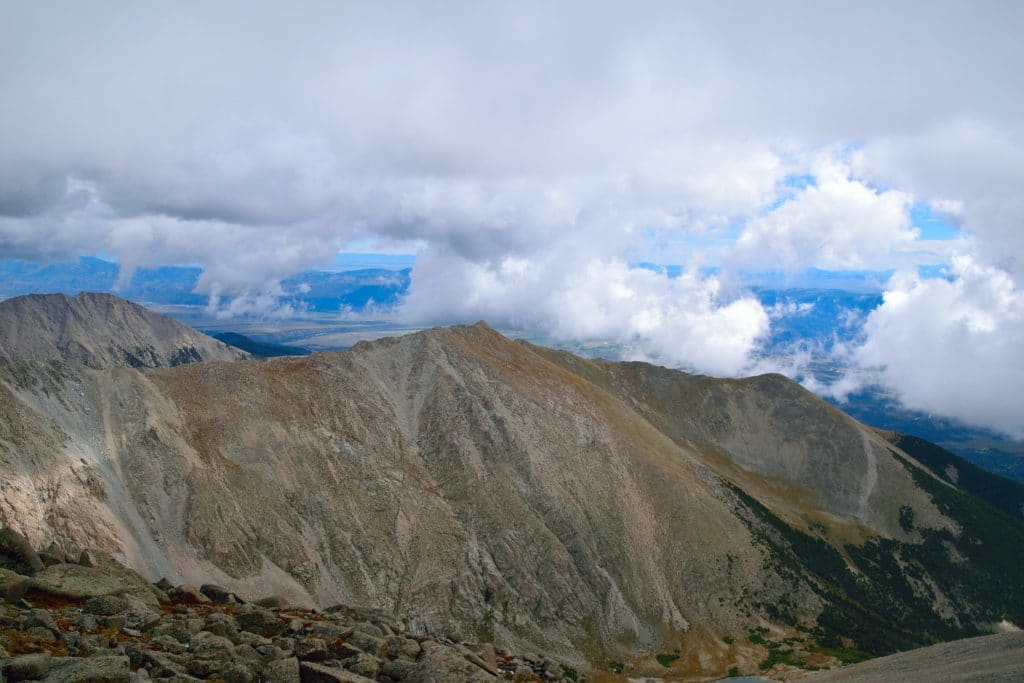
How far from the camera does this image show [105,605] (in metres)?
41.7

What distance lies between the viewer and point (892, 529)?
18088cm

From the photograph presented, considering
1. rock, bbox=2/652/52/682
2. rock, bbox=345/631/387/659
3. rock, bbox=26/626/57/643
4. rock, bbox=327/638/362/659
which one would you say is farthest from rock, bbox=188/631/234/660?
rock, bbox=2/652/52/682

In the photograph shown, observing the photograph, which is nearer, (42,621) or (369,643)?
(42,621)

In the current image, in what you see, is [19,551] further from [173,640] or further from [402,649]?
[402,649]

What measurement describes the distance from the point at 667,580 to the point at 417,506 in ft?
167

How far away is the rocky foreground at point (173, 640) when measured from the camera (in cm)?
3133

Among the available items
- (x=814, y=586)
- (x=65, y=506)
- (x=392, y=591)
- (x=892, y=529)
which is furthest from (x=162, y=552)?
(x=892, y=529)

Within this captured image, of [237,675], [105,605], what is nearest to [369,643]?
[237,675]

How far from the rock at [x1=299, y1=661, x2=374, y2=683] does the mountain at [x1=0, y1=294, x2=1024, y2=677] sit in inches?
2404

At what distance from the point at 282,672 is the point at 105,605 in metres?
15.2

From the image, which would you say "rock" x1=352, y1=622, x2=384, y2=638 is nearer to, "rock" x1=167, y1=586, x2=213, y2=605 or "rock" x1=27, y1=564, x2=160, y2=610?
"rock" x1=167, y1=586, x2=213, y2=605

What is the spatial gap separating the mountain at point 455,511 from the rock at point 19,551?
115 feet

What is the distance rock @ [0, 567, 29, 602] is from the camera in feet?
130

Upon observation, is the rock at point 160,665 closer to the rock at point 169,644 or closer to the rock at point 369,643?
the rock at point 169,644
